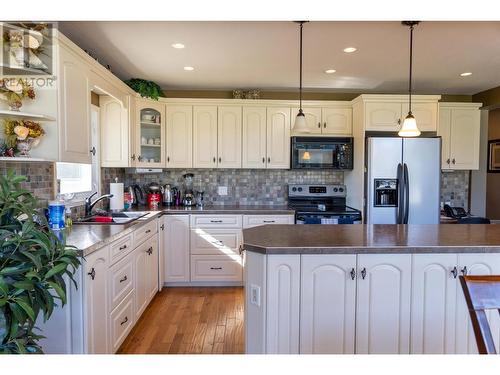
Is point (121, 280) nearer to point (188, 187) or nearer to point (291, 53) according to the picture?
point (188, 187)

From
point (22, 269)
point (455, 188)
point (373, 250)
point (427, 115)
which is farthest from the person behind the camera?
point (455, 188)

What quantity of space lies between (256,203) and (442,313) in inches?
106

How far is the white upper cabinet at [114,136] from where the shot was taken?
344 centimetres

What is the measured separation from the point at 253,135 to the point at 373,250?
2.48 m

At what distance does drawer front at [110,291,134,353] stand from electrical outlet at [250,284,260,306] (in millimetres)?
1014

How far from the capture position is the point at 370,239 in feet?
6.57

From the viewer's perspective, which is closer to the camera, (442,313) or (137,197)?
(442,313)

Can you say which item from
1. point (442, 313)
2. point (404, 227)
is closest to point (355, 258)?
point (442, 313)

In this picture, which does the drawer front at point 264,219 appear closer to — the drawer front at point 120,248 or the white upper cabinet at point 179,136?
the white upper cabinet at point 179,136

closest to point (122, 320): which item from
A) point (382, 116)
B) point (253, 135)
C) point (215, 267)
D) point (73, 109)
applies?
point (215, 267)

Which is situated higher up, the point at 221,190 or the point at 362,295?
the point at 221,190

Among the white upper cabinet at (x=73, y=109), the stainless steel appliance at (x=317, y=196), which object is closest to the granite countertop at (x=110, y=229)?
the white upper cabinet at (x=73, y=109)
